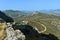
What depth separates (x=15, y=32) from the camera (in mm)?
31781

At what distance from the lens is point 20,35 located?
3128 cm

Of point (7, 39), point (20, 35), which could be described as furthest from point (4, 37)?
point (20, 35)

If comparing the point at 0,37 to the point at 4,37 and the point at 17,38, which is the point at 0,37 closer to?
the point at 4,37

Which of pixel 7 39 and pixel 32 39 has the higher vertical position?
pixel 7 39

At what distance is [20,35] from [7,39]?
2118mm

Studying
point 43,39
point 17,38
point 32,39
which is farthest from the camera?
point 43,39

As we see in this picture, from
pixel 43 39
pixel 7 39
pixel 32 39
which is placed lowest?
pixel 43 39

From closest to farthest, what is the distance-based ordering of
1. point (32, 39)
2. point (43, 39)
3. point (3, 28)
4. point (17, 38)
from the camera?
point (17, 38) < point (3, 28) < point (32, 39) < point (43, 39)

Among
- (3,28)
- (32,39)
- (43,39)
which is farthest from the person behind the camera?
(43,39)

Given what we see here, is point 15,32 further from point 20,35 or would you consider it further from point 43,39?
point 43,39

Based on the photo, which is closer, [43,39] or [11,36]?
[11,36]

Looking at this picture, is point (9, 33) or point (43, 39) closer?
point (9, 33)

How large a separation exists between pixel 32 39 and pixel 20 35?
8.41 m

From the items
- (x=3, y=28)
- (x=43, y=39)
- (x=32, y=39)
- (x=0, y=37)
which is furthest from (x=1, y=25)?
(x=43, y=39)
